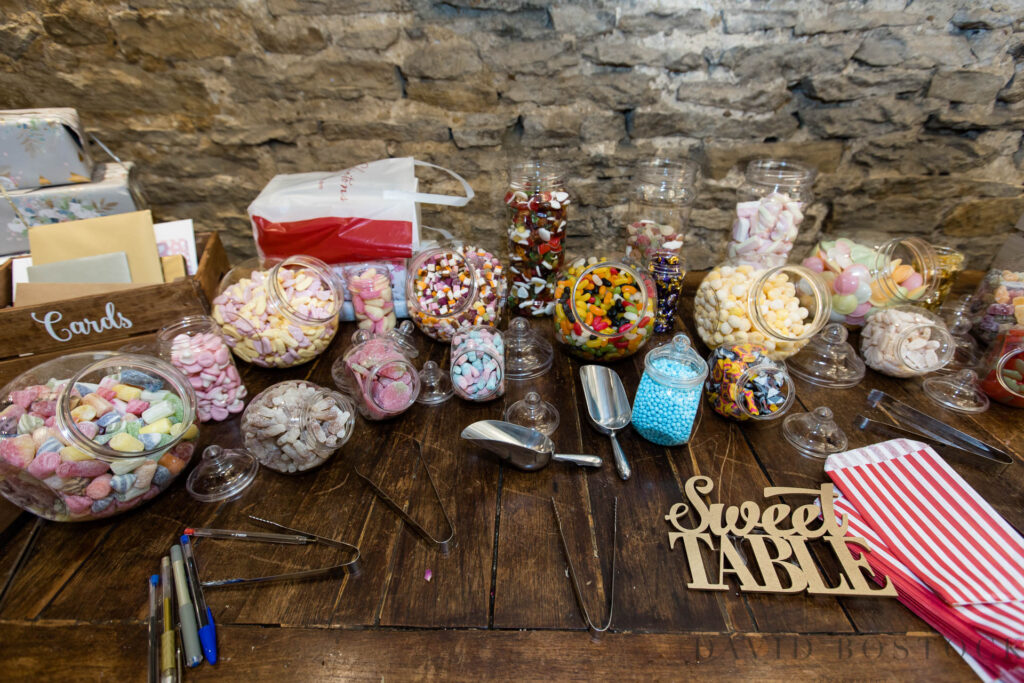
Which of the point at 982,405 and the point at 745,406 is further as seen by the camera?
the point at 982,405

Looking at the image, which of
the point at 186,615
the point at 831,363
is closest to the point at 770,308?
the point at 831,363

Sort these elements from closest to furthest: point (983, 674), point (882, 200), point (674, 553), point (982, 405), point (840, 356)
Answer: point (983, 674), point (674, 553), point (982, 405), point (840, 356), point (882, 200)

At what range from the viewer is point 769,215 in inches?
54.2

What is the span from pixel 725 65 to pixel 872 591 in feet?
4.95

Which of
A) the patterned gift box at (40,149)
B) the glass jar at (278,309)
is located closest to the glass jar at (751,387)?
the glass jar at (278,309)

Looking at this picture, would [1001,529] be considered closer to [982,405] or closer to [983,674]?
[983,674]

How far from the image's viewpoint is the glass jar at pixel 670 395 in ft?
3.37

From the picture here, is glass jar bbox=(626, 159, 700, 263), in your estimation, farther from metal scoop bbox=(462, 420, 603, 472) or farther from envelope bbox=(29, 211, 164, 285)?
envelope bbox=(29, 211, 164, 285)

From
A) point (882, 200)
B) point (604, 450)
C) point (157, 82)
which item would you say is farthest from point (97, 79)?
point (882, 200)

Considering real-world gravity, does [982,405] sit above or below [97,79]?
below

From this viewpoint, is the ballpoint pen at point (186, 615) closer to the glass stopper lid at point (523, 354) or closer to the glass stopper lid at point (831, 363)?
the glass stopper lid at point (523, 354)

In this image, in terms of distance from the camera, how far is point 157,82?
155 cm

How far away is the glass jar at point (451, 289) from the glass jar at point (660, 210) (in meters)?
0.45

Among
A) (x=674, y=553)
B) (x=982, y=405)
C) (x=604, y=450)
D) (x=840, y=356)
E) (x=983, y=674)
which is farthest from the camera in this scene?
(x=840, y=356)
